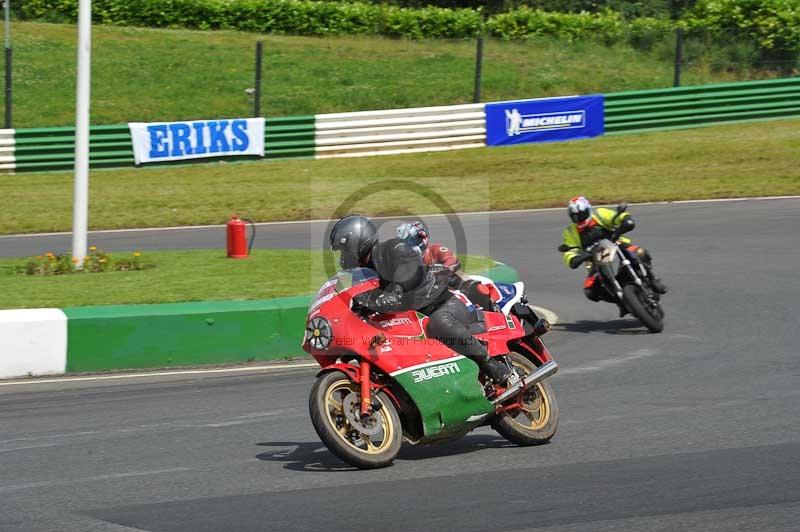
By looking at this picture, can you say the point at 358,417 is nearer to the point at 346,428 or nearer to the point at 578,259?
the point at 346,428

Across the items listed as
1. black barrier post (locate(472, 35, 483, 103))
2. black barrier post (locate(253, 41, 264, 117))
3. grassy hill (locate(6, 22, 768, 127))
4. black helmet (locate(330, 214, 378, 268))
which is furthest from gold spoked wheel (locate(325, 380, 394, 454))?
black barrier post (locate(472, 35, 483, 103))

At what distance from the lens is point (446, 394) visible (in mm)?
7012

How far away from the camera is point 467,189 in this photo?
75.4 feet

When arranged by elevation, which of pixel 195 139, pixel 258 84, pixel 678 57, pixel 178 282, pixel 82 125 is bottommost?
pixel 178 282

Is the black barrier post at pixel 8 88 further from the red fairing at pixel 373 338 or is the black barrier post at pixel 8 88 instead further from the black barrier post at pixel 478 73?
the red fairing at pixel 373 338

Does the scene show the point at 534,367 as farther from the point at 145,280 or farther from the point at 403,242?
the point at 145,280

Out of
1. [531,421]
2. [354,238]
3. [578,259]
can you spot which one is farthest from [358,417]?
[578,259]

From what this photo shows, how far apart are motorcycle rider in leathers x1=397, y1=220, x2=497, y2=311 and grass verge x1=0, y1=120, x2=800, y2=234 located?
35.6ft

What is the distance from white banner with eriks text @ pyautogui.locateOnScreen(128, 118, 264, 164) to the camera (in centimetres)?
2522

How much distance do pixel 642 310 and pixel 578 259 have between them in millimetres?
904

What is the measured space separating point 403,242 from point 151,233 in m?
13.6

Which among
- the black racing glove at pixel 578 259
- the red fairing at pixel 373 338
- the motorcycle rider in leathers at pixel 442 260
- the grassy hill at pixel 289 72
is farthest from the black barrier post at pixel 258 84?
the red fairing at pixel 373 338

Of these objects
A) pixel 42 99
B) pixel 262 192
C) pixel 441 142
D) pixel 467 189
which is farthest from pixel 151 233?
pixel 42 99

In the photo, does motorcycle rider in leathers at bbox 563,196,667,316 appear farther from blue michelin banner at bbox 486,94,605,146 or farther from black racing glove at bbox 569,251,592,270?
blue michelin banner at bbox 486,94,605,146
